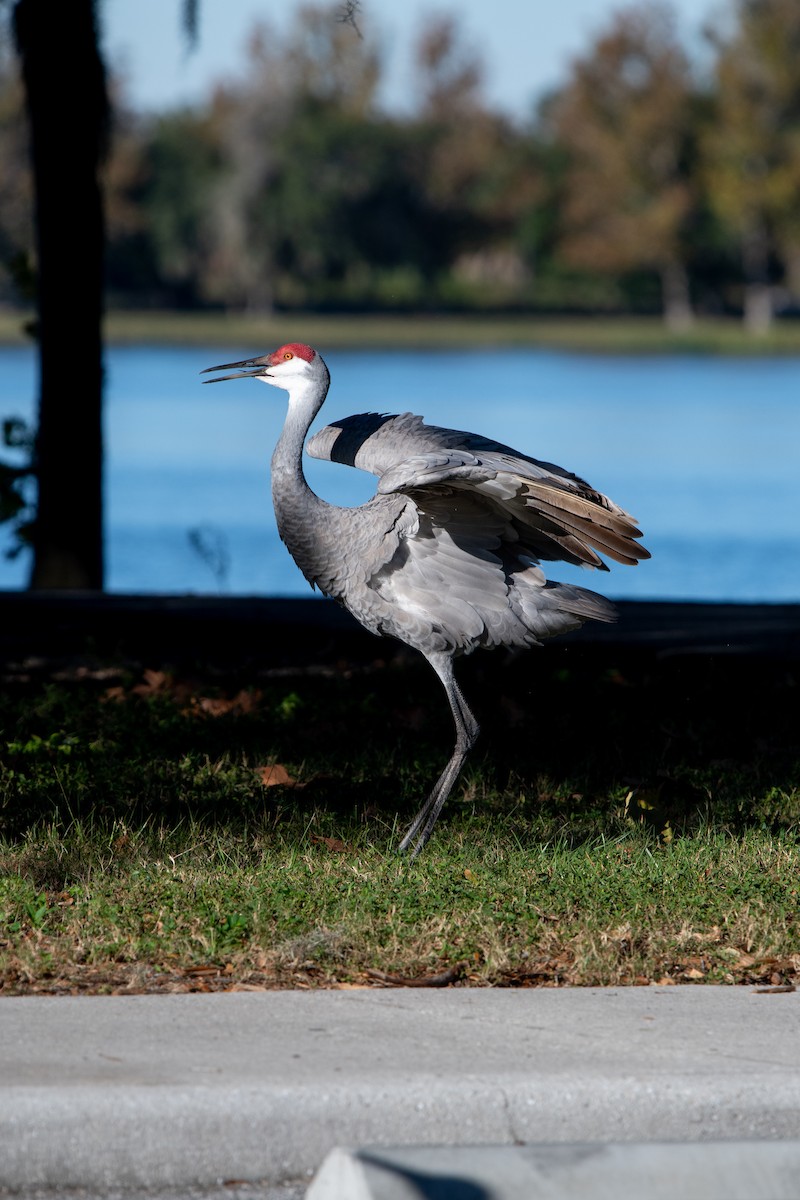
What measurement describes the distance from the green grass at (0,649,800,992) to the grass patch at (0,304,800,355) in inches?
1962

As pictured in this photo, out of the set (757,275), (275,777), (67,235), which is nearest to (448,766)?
(275,777)

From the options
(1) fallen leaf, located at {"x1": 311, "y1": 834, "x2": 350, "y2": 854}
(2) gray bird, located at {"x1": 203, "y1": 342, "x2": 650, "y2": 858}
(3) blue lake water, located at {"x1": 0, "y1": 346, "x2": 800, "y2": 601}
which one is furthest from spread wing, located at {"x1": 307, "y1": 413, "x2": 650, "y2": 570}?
(3) blue lake water, located at {"x1": 0, "y1": 346, "x2": 800, "y2": 601}

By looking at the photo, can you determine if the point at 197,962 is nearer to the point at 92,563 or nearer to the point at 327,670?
the point at 327,670

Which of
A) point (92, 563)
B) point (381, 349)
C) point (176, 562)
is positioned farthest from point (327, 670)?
point (381, 349)

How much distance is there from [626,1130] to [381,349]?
57602 mm

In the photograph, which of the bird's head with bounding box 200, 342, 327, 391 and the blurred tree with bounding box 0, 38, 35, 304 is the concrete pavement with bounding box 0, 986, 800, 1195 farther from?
the blurred tree with bounding box 0, 38, 35, 304

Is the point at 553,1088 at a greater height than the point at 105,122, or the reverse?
the point at 105,122

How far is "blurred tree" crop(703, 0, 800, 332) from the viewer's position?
7062cm

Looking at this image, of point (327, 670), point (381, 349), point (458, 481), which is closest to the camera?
point (458, 481)

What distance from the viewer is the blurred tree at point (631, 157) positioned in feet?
243

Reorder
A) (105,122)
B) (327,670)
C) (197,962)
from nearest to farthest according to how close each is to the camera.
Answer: (197,962) → (327,670) → (105,122)

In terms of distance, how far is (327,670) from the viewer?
31.9 ft

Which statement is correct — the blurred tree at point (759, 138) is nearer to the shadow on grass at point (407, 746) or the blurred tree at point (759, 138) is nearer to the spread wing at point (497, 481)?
the shadow on grass at point (407, 746)

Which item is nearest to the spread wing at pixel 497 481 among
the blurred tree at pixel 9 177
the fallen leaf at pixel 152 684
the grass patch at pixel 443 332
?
the fallen leaf at pixel 152 684
